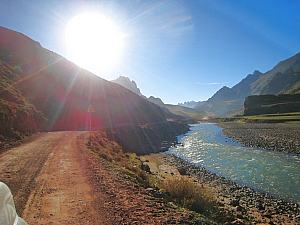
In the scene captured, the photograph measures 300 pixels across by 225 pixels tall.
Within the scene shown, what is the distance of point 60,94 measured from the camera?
80.2 metres

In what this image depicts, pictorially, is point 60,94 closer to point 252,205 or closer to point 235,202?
point 235,202

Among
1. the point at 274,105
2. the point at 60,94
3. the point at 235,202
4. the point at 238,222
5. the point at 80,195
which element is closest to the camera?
the point at 80,195

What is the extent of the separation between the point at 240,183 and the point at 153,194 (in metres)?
16.8

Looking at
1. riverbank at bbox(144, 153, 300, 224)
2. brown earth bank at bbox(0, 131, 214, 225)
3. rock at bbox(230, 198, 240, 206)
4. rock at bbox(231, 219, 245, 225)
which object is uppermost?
brown earth bank at bbox(0, 131, 214, 225)

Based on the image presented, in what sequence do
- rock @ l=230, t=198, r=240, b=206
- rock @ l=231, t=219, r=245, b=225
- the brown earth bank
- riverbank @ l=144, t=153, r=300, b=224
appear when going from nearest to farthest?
the brown earth bank → rock @ l=231, t=219, r=245, b=225 → riverbank @ l=144, t=153, r=300, b=224 → rock @ l=230, t=198, r=240, b=206

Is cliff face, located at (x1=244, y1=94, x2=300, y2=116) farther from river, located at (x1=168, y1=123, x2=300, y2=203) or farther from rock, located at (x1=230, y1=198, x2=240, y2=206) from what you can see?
rock, located at (x1=230, y1=198, x2=240, y2=206)

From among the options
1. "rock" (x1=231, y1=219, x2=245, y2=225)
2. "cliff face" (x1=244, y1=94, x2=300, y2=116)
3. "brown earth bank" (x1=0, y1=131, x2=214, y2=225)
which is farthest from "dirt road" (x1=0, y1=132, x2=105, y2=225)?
"cliff face" (x1=244, y1=94, x2=300, y2=116)

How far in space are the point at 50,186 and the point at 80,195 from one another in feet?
6.96

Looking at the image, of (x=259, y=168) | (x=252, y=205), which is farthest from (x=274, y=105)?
(x=252, y=205)

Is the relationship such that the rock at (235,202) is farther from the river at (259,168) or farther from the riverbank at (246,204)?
the river at (259,168)

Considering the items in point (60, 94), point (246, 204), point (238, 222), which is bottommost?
point (246, 204)

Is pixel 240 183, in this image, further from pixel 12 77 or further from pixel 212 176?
pixel 12 77

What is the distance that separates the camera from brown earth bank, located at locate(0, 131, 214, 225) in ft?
39.5

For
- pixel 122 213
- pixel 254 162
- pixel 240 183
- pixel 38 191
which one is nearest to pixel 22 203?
pixel 38 191
